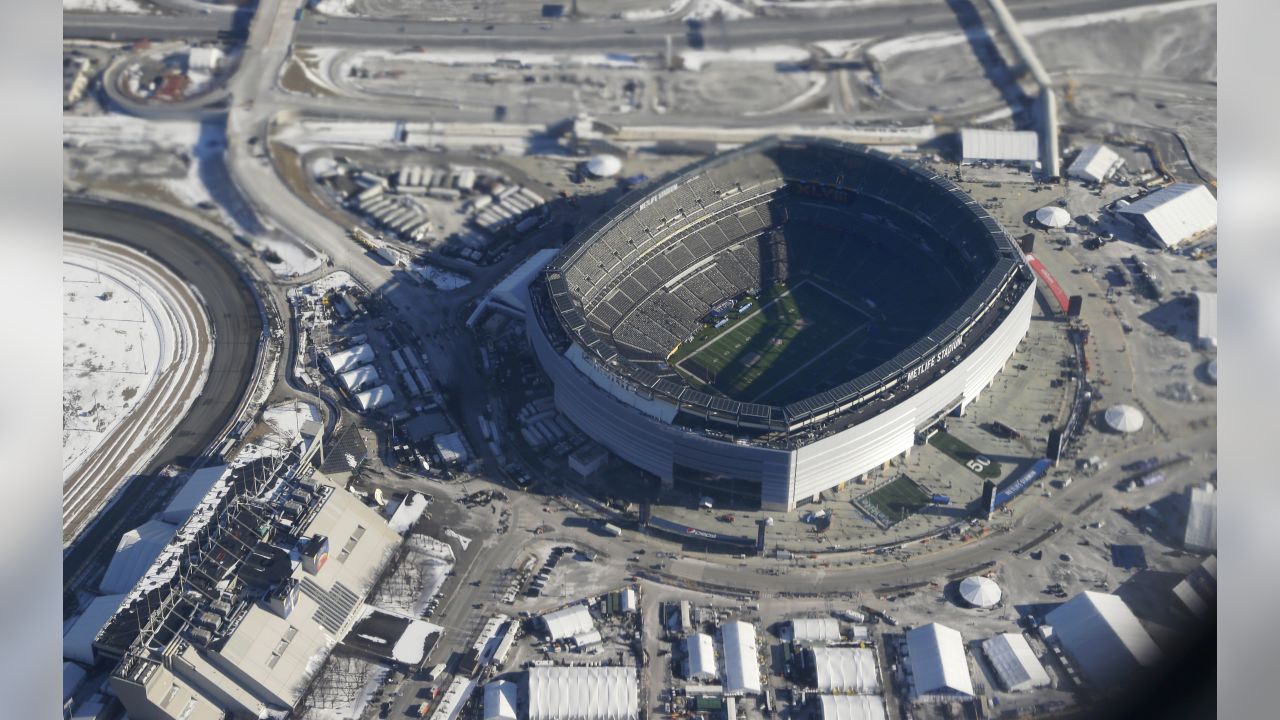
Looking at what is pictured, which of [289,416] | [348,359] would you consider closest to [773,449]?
[348,359]

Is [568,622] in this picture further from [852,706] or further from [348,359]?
[348,359]

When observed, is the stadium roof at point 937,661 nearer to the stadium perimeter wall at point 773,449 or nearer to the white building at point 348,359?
the stadium perimeter wall at point 773,449

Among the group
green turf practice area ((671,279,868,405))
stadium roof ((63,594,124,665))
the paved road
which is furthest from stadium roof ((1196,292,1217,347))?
stadium roof ((63,594,124,665))

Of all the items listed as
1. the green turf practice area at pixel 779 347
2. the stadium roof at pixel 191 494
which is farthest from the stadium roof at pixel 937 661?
the stadium roof at pixel 191 494

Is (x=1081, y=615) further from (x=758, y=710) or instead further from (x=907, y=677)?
(x=758, y=710)

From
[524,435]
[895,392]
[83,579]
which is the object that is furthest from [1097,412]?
[83,579]
